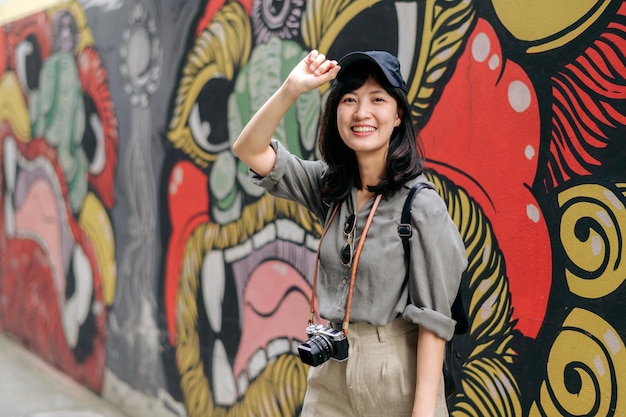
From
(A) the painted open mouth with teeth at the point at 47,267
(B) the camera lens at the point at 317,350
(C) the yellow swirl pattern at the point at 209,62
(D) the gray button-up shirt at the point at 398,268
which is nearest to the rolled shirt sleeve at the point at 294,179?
(D) the gray button-up shirt at the point at 398,268

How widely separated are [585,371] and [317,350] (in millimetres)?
867

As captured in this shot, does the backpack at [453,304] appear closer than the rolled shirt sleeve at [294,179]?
Yes

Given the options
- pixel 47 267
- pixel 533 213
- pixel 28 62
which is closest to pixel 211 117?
pixel 533 213

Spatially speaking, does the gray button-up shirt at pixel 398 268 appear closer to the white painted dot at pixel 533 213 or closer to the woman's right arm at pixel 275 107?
the woman's right arm at pixel 275 107

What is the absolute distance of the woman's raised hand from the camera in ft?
6.78

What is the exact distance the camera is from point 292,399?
12.0 feet

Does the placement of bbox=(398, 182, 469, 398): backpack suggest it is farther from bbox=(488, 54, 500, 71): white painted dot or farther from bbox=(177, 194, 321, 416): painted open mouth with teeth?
bbox=(177, 194, 321, 416): painted open mouth with teeth

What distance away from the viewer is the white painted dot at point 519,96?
2.49 meters

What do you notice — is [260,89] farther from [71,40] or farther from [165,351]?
[71,40]

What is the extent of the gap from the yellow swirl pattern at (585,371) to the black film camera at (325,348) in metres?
0.77

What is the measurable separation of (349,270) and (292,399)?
5.86 feet

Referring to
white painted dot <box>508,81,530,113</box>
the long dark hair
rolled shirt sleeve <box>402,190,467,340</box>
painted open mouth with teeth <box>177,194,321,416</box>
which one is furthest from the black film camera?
painted open mouth with teeth <box>177,194,321,416</box>

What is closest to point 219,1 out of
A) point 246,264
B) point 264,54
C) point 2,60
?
point 264,54

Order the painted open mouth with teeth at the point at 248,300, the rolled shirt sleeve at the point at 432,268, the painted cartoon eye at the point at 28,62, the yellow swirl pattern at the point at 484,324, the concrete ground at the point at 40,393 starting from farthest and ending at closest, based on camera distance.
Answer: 1. the painted cartoon eye at the point at 28,62
2. the concrete ground at the point at 40,393
3. the painted open mouth with teeth at the point at 248,300
4. the yellow swirl pattern at the point at 484,324
5. the rolled shirt sleeve at the point at 432,268
